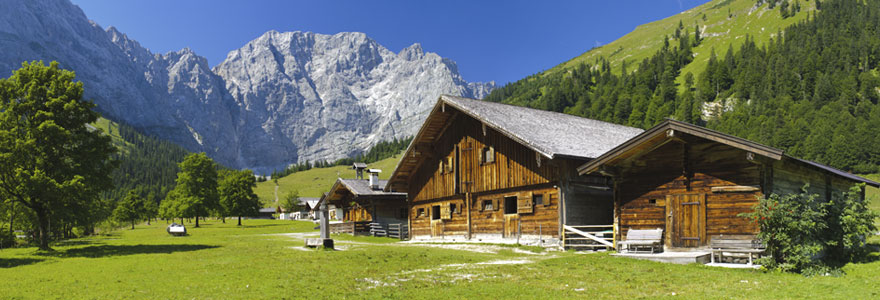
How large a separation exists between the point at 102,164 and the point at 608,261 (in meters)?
29.6

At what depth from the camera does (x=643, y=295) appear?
12758mm

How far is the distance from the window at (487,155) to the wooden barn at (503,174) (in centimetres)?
6

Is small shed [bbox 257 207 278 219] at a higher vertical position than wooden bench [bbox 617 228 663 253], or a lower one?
lower

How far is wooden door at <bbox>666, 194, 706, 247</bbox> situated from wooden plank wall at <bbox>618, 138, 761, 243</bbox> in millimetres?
201

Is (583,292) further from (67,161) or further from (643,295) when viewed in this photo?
(67,161)

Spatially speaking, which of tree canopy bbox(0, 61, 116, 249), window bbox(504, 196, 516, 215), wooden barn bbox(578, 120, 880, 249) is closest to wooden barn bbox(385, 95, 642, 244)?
window bbox(504, 196, 516, 215)

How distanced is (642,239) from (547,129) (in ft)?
35.7

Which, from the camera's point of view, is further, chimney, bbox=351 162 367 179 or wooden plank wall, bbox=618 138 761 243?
chimney, bbox=351 162 367 179

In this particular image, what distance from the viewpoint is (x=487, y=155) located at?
112ft

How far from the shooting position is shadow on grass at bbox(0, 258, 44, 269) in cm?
2272

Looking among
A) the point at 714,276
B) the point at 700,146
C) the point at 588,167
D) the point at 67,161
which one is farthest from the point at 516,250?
the point at 67,161

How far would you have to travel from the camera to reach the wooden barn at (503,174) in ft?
94.2

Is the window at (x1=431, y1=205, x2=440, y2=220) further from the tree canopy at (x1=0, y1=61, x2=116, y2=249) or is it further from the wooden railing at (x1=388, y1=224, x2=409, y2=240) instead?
the tree canopy at (x1=0, y1=61, x2=116, y2=249)

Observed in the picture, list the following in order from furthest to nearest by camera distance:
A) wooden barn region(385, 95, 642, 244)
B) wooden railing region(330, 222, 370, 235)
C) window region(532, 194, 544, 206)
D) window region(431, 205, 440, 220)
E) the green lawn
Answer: wooden railing region(330, 222, 370, 235) < window region(431, 205, 440, 220) < window region(532, 194, 544, 206) < wooden barn region(385, 95, 642, 244) < the green lawn
